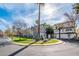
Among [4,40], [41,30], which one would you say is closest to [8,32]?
[4,40]

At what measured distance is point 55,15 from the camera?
4.63m

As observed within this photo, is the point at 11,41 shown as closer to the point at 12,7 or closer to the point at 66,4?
the point at 12,7

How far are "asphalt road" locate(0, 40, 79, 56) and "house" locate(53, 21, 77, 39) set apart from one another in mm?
117

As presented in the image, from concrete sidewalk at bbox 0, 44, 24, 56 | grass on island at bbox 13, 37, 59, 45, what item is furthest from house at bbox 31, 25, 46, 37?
concrete sidewalk at bbox 0, 44, 24, 56

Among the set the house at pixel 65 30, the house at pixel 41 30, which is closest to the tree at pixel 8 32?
the house at pixel 41 30

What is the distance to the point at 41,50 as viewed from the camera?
4.60 meters

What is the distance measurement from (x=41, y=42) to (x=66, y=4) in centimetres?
64

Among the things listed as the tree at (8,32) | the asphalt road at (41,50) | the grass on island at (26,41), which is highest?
the tree at (8,32)

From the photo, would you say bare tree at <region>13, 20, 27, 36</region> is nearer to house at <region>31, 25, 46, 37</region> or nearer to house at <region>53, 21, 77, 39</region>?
house at <region>31, 25, 46, 37</region>

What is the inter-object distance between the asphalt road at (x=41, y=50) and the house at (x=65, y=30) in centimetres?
12

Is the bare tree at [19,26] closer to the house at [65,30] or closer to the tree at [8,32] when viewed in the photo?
the tree at [8,32]

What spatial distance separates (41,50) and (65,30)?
1.46ft

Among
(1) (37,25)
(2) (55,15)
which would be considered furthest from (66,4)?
(1) (37,25)

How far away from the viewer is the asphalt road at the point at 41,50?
15.0ft
